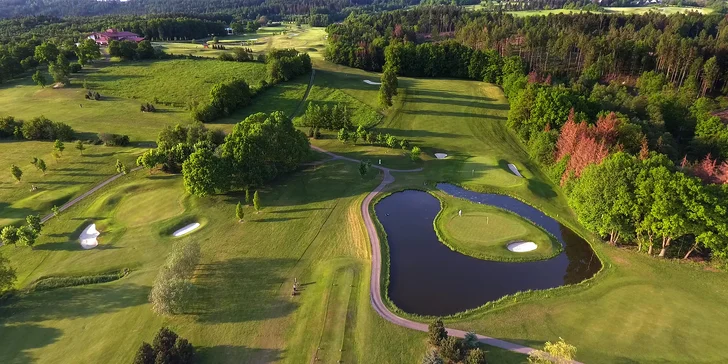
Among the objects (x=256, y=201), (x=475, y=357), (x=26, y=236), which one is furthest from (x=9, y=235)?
(x=475, y=357)

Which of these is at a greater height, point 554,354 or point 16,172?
point 16,172

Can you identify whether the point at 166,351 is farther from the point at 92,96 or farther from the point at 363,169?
the point at 92,96

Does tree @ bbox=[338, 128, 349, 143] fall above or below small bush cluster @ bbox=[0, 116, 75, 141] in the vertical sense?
below

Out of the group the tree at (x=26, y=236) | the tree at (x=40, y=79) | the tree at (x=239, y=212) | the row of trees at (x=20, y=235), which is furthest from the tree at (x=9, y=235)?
the tree at (x=40, y=79)

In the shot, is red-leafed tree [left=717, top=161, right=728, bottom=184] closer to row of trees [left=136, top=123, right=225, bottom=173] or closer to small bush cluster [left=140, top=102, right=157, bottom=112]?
row of trees [left=136, top=123, right=225, bottom=173]

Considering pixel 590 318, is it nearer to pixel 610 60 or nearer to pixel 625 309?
pixel 625 309

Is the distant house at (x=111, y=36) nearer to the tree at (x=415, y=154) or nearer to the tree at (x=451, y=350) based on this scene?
the tree at (x=415, y=154)

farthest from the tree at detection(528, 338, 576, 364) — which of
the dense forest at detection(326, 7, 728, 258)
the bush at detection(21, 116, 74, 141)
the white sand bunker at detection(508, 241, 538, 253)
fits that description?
the bush at detection(21, 116, 74, 141)
